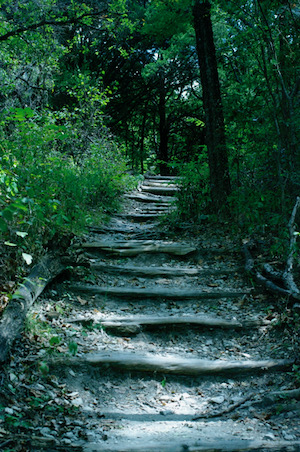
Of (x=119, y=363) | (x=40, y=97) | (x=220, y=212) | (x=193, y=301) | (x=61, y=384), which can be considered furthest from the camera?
(x=40, y=97)

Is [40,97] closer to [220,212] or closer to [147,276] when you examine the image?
[220,212]

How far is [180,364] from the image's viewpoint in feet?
9.93

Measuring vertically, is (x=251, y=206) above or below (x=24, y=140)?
below

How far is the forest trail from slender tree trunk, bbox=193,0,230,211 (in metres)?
1.88

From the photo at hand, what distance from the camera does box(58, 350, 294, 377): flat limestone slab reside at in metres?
2.96

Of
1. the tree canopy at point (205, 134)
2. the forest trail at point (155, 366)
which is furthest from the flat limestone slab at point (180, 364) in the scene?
the tree canopy at point (205, 134)

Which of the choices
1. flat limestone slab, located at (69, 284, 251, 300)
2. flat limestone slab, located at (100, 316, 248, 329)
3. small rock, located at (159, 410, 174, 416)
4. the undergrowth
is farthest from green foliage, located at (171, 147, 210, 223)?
small rock, located at (159, 410, 174, 416)

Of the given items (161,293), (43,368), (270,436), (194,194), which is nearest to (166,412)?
(270,436)

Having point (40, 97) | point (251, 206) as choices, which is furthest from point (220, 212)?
point (40, 97)

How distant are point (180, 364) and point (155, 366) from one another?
207 mm

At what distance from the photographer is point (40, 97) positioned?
10469mm

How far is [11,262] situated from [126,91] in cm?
1402

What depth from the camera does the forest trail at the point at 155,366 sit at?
2.28 m

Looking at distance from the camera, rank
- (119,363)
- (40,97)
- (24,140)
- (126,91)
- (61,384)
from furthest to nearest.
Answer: (126,91), (40,97), (24,140), (119,363), (61,384)
